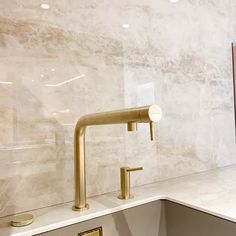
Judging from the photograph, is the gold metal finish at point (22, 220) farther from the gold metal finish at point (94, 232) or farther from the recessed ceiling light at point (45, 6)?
the recessed ceiling light at point (45, 6)

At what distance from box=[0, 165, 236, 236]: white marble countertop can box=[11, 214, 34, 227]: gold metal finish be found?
0.01 metres

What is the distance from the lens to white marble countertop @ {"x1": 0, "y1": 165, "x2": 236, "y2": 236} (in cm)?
64

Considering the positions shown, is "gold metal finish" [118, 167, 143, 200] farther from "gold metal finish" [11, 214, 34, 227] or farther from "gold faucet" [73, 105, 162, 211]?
"gold metal finish" [11, 214, 34, 227]

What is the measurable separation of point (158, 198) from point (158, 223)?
8 cm

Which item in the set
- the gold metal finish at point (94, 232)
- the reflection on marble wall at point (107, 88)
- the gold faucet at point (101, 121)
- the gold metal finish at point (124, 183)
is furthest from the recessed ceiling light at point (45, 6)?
the gold metal finish at point (94, 232)

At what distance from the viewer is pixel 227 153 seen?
1.28 m

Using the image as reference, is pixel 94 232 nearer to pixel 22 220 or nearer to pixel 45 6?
pixel 22 220

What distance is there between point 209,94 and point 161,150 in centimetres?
44

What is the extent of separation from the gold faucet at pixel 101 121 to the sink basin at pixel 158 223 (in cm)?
8

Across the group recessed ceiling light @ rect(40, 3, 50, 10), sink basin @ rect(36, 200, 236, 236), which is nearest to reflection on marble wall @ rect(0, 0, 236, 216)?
recessed ceiling light @ rect(40, 3, 50, 10)

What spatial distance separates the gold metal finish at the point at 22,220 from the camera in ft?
2.07

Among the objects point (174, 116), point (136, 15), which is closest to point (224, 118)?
point (174, 116)

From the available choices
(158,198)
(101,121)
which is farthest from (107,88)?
(158,198)

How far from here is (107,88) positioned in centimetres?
90
